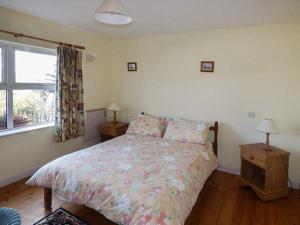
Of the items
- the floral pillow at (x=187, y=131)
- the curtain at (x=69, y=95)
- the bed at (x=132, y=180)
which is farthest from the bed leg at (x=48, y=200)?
the floral pillow at (x=187, y=131)

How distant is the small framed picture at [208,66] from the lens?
11.1ft

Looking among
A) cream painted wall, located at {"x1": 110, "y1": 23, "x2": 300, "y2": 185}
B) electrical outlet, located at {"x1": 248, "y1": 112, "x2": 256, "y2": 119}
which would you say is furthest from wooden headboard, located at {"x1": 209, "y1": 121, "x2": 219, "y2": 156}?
electrical outlet, located at {"x1": 248, "y1": 112, "x2": 256, "y2": 119}

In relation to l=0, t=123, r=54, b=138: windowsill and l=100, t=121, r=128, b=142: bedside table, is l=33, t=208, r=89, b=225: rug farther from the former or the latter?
l=100, t=121, r=128, b=142: bedside table

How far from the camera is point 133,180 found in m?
1.91

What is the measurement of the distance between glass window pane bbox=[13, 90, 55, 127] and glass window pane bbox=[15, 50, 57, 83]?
187 millimetres

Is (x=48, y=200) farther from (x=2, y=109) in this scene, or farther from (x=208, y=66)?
(x=208, y=66)

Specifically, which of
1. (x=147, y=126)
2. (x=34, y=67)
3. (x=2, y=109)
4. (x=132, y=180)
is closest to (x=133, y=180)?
(x=132, y=180)

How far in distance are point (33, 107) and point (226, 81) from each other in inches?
118

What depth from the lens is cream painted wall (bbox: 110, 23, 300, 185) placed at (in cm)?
291

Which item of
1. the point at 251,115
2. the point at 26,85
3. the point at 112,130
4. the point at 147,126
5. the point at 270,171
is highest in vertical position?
the point at 26,85

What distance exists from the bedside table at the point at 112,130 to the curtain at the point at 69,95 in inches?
19.8

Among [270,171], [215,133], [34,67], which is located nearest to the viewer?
[270,171]

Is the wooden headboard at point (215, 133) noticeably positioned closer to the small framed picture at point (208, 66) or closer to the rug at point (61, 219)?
the small framed picture at point (208, 66)

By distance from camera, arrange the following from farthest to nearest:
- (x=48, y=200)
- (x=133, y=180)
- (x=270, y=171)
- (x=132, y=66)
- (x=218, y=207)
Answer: (x=132, y=66), (x=270, y=171), (x=218, y=207), (x=48, y=200), (x=133, y=180)
